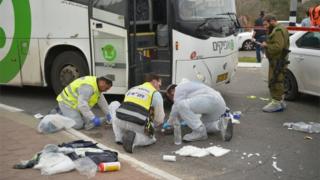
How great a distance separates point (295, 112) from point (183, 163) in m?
3.49

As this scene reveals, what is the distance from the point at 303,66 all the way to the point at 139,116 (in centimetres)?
409

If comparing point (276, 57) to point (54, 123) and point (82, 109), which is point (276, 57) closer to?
point (82, 109)

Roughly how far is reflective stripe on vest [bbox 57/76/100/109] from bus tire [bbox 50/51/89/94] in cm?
163

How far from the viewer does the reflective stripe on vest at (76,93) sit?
294 inches

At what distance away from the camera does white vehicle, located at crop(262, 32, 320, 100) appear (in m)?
8.91

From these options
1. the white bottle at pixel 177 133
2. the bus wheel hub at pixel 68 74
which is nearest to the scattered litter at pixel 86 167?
the white bottle at pixel 177 133

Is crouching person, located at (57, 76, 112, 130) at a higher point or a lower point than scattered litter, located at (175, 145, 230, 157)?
higher

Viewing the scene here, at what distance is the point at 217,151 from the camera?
6383 mm

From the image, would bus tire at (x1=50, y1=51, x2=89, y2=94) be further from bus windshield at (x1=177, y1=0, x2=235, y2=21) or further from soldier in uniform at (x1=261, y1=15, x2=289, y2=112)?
soldier in uniform at (x1=261, y1=15, x2=289, y2=112)

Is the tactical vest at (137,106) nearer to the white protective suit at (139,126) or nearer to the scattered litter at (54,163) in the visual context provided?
the white protective suit at (139,126)

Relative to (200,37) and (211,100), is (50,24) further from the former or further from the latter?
(211,100)

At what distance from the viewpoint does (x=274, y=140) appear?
6988 mm

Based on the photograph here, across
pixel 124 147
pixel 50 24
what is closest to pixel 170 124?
pixel 124 147

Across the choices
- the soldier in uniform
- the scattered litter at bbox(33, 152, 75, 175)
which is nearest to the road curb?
the soldier in uniform
